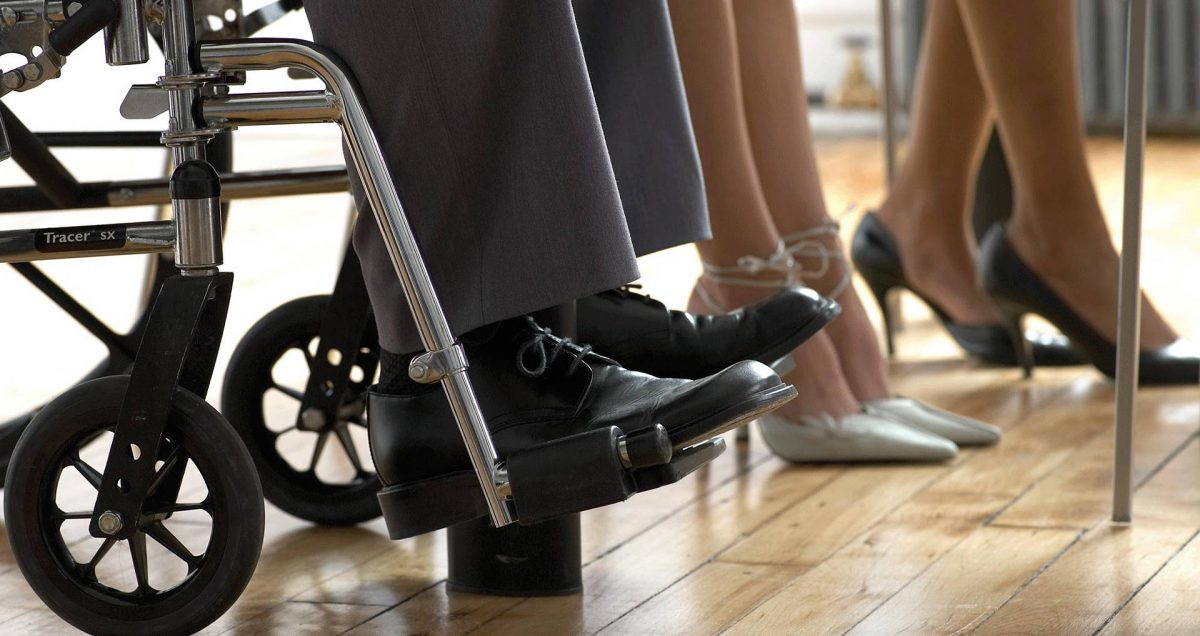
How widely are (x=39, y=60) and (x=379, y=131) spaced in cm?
20

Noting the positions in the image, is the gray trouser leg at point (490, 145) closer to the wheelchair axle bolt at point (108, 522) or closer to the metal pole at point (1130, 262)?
the wheelchair axle bolt at point (108, 522)

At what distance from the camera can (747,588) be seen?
943 mm

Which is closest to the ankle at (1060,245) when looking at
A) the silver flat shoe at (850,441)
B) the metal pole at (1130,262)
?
the silver flat shoe at (850,441)

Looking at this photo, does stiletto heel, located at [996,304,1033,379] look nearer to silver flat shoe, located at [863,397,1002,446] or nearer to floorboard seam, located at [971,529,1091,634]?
silver flat shoe, located at [863,397,1002,446]

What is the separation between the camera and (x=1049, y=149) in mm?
1554

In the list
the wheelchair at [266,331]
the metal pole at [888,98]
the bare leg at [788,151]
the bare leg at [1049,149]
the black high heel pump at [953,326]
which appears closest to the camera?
the wheelchair at [266,331]

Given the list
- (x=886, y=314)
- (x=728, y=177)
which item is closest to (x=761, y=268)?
(x=728, y=177)

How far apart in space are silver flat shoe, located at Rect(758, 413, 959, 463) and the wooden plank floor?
0.02 metres

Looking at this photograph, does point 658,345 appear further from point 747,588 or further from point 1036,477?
point 1036,477

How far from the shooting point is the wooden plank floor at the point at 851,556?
34.8 inches

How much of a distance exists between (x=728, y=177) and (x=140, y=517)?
627mm

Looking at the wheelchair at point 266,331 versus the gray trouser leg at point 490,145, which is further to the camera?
the wheelchair at point 266,331

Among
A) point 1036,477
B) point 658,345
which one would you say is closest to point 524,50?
point 658,345

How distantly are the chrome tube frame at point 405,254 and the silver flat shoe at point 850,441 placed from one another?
1.80ft
